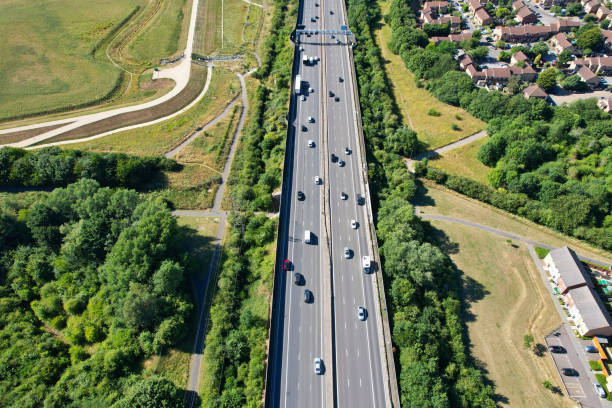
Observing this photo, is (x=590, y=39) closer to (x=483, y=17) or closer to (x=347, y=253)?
(x=483, y=17)

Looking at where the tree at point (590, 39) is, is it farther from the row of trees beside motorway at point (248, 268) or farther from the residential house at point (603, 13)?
the row of trees beside motorway at point (248, 268)

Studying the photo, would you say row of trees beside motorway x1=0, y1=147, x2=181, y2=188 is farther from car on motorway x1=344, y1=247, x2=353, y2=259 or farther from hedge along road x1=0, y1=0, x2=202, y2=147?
car on motorway x1=344, y1=247, x2=353, y2=259

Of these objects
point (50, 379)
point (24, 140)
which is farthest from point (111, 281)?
point (24, 140)

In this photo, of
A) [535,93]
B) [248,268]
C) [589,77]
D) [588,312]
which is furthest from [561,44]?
[248,268]

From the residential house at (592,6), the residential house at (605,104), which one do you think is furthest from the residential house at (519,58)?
the residential house at (592,6)

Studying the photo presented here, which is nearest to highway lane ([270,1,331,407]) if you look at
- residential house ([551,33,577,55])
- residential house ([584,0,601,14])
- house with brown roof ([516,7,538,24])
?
residential house ([551,33,577,55])

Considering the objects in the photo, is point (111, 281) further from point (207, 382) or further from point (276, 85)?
point (276, 85)
